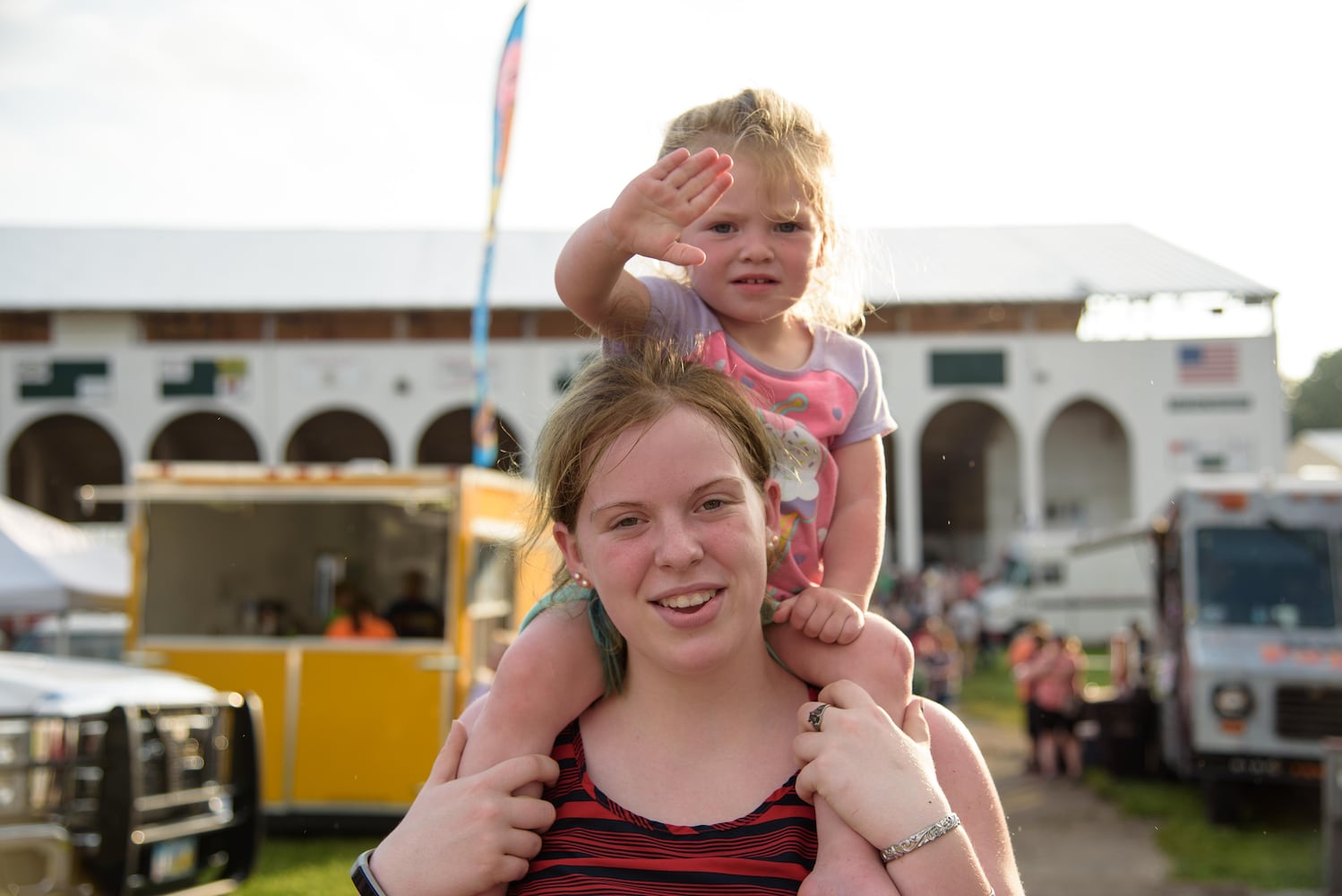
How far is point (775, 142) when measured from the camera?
2.28 metres

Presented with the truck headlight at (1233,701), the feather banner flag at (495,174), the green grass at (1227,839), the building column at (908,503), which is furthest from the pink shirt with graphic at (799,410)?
the building column at (908,503)

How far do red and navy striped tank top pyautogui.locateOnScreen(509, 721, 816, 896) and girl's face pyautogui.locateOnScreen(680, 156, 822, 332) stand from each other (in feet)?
2.65

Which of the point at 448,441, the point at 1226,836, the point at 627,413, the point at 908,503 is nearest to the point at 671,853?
the point at 627,413

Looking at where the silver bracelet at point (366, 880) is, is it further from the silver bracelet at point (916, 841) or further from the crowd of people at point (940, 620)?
the crowd of people at point (940, 620)

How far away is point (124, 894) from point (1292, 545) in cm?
976

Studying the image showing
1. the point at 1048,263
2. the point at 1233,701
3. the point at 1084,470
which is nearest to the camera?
the point at 1048,263

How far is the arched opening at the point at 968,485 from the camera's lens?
3994 cm

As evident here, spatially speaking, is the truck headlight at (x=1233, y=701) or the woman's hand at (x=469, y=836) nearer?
the woman's hand at (x=469, y=836)

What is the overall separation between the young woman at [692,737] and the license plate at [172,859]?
6.44 m

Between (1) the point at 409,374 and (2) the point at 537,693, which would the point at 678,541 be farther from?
(1) the point at 409,374

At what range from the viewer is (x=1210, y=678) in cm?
1153

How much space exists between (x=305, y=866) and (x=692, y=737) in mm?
8387

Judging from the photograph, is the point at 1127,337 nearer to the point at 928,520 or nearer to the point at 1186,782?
the point at 928,520

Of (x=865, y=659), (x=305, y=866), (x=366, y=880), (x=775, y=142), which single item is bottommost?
(x=305, y=866)
